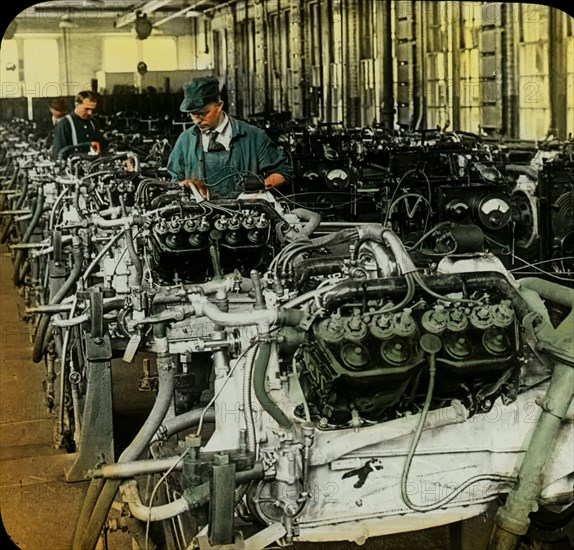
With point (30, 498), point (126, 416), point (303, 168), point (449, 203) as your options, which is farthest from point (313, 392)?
point (303, 168)

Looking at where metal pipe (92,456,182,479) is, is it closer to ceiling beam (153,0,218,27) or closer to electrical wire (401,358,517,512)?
electrical wire (401,358,517,512)

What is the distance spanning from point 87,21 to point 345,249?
147cm

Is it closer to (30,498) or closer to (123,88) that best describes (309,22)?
(123,88)

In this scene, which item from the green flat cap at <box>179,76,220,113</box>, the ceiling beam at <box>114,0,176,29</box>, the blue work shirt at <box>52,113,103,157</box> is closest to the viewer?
the ceiling beam at <box>114,0,176,29</box>

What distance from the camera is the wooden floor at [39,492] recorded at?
3578 mm

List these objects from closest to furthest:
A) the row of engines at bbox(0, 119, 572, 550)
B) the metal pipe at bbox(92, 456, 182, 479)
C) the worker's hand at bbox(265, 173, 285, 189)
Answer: the row of engines at bbox(0, 119, 572, 550) < the metal pipe at bbox(92, 456, 182, 479) < the worker's hand at bbox(265, 173, 285, 189)

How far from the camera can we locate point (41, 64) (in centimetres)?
404

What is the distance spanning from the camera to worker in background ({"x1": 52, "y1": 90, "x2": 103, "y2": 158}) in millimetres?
5973

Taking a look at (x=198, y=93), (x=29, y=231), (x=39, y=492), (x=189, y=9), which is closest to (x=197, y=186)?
(x=198, y=93)

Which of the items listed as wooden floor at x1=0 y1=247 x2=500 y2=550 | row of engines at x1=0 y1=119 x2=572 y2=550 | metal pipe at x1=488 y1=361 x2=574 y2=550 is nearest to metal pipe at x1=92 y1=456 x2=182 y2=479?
row of engines at x1=0 y1=119 x2=572 y2=550

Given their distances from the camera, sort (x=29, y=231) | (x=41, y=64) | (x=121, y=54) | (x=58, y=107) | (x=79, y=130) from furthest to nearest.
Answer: (x=29, y=231) < (x=79, y=130) < (x=58, y=107) < (x=121, y=54) < (x=41, y=64)

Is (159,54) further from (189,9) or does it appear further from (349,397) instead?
(349,397)

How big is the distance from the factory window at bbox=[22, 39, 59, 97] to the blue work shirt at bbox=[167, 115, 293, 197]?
836 millimetres

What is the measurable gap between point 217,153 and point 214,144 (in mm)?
62
